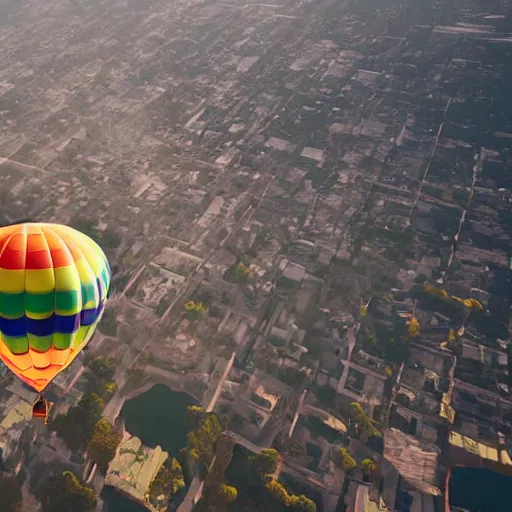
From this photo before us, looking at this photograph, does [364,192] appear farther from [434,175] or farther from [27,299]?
[27,299]

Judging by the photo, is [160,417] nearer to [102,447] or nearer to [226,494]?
[102,447]

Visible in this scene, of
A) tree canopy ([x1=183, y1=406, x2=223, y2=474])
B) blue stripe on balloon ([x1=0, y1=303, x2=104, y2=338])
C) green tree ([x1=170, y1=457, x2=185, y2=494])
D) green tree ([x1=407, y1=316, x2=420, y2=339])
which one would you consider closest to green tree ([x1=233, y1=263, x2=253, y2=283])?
tree canopy ([x1=183, y1=406, x2=223, y2=474])

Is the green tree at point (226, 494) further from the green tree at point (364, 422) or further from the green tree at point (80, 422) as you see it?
the green tree at point (364, 422)

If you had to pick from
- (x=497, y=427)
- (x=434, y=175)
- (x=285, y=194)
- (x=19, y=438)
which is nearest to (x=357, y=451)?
(x=497, y=427)

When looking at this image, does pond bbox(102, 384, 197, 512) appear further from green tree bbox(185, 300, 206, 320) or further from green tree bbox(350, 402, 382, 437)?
green tree bbox(350, 402, 382, 437)

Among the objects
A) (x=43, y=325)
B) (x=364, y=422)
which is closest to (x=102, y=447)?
(x=43, y=325)

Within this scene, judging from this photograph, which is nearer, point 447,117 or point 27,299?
point 27,299

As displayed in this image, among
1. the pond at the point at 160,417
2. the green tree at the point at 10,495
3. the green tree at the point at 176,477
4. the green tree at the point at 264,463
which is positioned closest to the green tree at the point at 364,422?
the green tree at the point at 264,463
